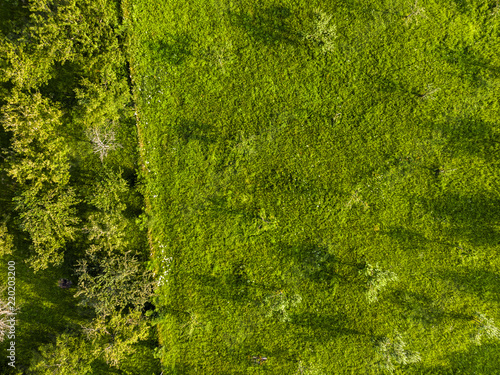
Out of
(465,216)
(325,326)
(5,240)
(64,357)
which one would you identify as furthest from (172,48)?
(465,216)

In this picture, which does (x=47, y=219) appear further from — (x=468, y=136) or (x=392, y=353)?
(x=468, y=136)

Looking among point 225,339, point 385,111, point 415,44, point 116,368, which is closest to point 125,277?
point 116,368

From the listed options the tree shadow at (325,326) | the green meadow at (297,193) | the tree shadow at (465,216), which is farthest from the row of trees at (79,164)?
the tree shadow at (465,216)

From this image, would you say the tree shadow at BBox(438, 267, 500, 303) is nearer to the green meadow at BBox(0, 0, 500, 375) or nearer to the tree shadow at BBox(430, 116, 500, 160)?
the green meadow at BBox(0, 0, 500, 375)

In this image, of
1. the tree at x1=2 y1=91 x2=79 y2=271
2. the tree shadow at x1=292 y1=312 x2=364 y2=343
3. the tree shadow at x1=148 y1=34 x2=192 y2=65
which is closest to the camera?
the tree at x1=2 y1=91 x2=79 y2=271

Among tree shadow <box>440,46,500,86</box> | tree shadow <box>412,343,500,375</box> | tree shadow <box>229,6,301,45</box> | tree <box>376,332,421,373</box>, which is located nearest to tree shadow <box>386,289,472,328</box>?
tree <box>376,332,421,373</box>

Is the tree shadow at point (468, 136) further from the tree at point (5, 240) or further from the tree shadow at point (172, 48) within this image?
the tree at point (5, 240)
